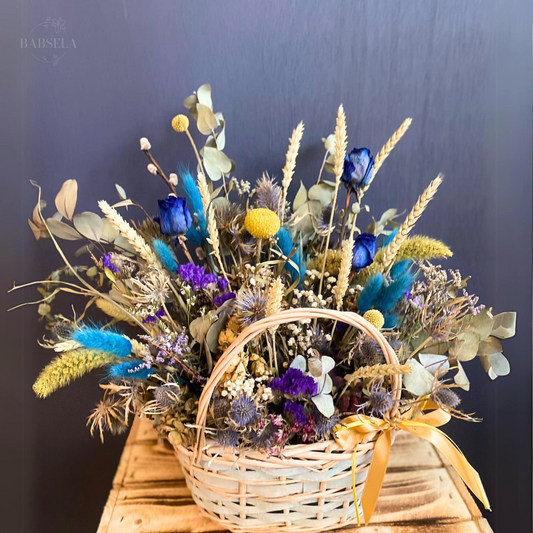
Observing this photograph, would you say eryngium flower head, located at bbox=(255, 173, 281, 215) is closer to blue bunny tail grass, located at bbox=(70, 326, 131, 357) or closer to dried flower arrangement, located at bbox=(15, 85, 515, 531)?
dried flower arrangement, located at bbox=(15, 85, 515, 531)

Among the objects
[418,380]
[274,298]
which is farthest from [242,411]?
[418,380]

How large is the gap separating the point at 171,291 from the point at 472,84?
2.57 feet

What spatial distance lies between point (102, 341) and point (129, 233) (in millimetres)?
151

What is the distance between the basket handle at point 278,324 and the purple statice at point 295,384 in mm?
82

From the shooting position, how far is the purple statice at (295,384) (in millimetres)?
574

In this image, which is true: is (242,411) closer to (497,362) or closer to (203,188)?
(203,188)

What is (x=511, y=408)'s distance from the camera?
1.00 metres

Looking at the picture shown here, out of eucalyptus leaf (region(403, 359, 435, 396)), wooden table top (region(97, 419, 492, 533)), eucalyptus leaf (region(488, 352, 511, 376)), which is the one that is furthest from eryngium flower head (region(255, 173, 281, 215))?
wooden table top (region(97, 419, 492, 533))

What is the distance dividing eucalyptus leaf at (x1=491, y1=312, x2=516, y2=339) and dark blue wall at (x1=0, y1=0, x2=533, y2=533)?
31 centimetres

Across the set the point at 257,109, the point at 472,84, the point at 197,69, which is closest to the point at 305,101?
the point at 257,109

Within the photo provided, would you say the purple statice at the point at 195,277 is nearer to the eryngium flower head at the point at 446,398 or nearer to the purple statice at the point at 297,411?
the purple statice at the point at 297,411

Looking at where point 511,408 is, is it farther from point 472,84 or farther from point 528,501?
point 472,84

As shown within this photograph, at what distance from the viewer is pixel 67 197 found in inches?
27.8

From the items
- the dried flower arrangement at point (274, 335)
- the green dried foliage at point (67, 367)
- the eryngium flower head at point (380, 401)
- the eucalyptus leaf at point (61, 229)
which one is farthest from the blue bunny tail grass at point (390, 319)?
the eucalyptus leaf at point (61, 229)
